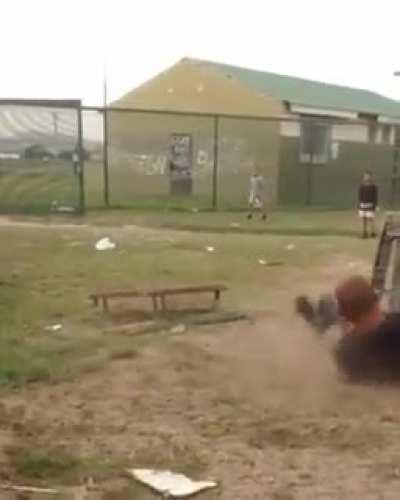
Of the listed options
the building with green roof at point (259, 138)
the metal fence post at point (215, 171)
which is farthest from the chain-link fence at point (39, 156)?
the building with green roof at point (259, 138)

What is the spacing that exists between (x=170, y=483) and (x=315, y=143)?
2521cm

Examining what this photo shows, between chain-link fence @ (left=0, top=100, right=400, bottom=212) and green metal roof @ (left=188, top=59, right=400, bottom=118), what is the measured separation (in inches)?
160

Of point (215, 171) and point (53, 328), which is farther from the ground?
point (215, 171)

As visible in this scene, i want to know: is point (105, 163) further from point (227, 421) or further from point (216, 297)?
point (227, 421)

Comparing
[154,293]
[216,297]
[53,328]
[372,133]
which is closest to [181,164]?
[372,133]

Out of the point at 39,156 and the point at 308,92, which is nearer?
the point at 39,156

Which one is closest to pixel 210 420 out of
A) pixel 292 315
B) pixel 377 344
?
pixel 377 344

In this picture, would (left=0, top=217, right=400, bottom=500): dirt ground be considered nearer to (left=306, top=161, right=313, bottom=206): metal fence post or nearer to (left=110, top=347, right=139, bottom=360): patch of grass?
(left=110, top=347, right=139, bottom=360): patch of grass

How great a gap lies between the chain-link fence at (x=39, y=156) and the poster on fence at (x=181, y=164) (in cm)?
559

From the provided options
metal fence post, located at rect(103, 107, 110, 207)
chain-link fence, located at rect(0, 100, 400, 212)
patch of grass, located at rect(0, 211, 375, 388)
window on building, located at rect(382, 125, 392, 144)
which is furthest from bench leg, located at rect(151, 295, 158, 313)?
window on building, located at rect(382, 125, 392, 144)

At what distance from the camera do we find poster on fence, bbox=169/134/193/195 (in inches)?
1115

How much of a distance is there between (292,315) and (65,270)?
4.58 m

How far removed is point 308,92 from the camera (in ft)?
133

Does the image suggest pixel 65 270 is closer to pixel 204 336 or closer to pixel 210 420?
pixel 204 336
